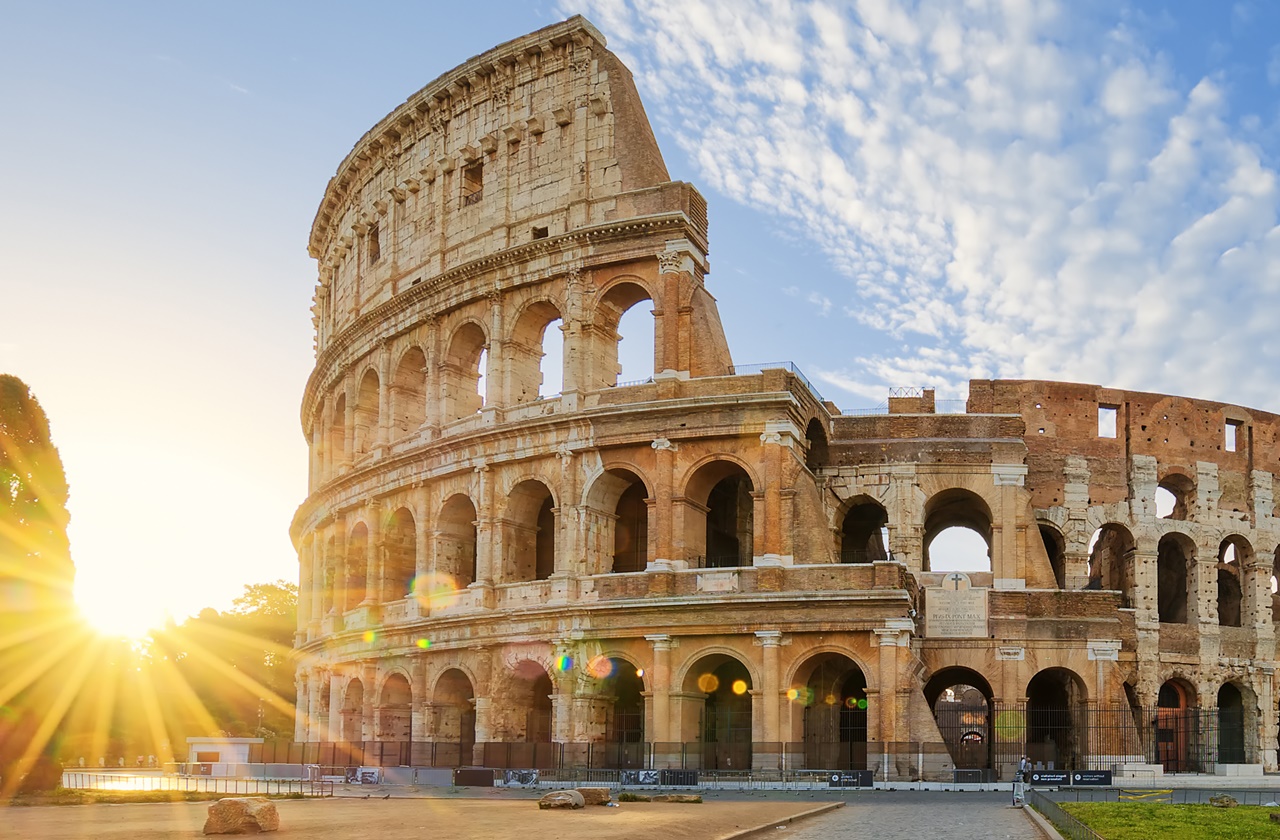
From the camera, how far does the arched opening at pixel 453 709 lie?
3269 centimetres

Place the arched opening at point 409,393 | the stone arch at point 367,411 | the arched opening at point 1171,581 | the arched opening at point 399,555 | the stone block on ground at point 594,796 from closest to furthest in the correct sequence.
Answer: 1. the stone block on ground at point 594,796
2. the arched opening at point 399,555
3. the arched opening at point 409,393
4. the stone arch at point 367,411
5. the arched opening at point 1171,581

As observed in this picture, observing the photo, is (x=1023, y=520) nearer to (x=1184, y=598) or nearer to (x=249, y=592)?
(x=1184, y=598)

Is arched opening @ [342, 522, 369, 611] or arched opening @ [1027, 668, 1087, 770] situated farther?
arched opening @ [342, 522, 369, 611]

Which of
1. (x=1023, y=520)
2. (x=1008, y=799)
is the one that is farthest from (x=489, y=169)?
(x=1008, y=799)

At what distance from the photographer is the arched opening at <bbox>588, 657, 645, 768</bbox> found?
97.2 feet

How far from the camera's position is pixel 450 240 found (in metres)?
35.7

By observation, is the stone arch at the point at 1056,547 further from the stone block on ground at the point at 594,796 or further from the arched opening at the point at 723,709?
the stone block on ground at the point at 594,796

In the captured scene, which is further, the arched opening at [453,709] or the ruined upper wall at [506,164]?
the arched opening at [453,709]

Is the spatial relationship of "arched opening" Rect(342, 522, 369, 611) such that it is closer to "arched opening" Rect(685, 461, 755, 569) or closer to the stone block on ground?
"arched opening" Rect(685, 461, 755, 569)

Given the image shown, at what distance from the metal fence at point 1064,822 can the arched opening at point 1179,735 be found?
16547mm

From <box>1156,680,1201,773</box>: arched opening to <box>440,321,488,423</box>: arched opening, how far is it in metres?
20.7

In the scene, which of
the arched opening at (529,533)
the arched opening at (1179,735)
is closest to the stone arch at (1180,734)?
the arched opening at (1179,735)

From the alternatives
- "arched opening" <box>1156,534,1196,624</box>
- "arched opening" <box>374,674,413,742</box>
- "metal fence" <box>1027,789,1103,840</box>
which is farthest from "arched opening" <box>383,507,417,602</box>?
"arched opening" <box>1156,534,1196,624</box>

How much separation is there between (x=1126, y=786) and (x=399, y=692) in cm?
1836
